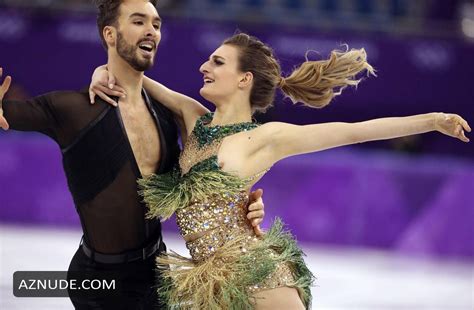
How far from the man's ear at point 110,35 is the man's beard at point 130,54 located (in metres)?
0.03

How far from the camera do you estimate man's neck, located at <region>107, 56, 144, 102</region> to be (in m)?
4.47

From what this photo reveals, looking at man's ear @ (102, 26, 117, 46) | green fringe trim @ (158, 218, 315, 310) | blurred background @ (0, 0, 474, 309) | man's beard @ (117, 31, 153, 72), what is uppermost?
blurred background @ (0, 0, 474, 309)

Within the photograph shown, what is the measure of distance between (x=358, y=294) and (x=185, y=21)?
188 inches

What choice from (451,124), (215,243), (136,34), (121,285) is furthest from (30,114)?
(451,124)

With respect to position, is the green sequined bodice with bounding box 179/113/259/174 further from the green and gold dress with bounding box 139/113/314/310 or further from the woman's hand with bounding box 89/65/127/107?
the woman's hand with bounding box 89/65/127/107

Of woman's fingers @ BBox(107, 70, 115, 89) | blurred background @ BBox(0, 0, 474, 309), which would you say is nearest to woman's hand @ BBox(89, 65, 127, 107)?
woman's fingers @ BBox(107, 70, 115, 89)

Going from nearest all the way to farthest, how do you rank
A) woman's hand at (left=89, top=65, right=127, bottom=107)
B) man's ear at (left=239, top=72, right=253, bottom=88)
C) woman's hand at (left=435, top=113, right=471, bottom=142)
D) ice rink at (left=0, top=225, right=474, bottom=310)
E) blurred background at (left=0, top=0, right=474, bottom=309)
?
woman's hand at (left=435, top=113, right=471, bottom=142), woman's hand at (left=89, top=65, right=127, bottom=107), man's ear at (left=239, top=72, right=253, bottom=88), ice rink at (left=0, top=225, right=474, bottom=310), blurred background at (left=0, top=0, right=474, bottom=309)

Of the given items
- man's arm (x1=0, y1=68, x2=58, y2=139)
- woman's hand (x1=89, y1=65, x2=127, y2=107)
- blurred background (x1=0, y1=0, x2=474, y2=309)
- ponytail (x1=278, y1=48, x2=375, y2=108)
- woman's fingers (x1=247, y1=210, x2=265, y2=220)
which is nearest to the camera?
man's arm (x1=0, y1=68, x2=58, y2=139)

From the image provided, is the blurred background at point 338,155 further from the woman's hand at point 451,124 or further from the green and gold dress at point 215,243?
the woman's hand at point 451,124

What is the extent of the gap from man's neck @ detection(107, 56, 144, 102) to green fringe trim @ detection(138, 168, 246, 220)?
49cm

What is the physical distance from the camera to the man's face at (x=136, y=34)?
439 centimetres

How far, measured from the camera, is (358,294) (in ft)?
23.7

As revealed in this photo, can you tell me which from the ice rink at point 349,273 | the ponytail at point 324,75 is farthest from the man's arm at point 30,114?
the ice rink at point 349,273

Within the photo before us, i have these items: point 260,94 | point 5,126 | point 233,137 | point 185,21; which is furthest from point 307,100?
point 185,21
